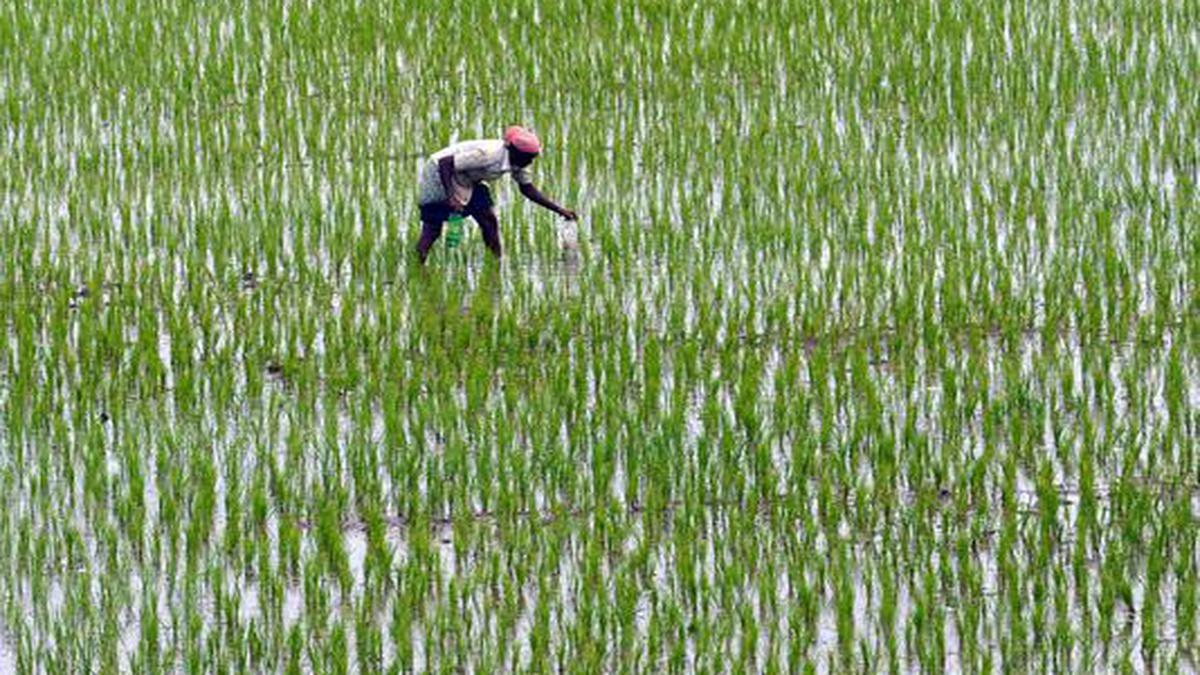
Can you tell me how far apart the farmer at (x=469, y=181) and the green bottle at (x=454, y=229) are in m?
0.02

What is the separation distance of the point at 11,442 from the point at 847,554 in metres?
A: 2.08

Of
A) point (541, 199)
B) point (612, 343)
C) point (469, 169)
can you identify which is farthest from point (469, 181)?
point (612, 343)

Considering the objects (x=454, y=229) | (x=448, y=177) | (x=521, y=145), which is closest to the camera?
(x=521, y=145)

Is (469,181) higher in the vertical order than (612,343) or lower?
higher

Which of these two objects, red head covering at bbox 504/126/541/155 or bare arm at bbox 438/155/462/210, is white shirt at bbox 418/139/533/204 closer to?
bare arm at bbox 438/155/462/210

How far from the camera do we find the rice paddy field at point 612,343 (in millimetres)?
4941

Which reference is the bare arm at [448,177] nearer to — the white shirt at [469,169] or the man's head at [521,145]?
the white shirt at [469,169]

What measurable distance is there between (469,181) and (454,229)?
6.0 inches

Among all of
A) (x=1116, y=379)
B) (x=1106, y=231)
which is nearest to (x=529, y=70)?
(x=1106, y=231)

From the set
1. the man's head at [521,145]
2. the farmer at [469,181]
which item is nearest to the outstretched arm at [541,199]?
the farmer at [469,181]

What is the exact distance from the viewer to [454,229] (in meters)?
7.80

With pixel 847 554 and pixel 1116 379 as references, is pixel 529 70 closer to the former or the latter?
pixel 1116 379

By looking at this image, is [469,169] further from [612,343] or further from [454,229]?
[612,343]

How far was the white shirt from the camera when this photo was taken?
25.3ft
